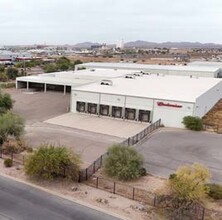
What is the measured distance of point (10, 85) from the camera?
7281 cm

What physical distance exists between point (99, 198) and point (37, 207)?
159 inches

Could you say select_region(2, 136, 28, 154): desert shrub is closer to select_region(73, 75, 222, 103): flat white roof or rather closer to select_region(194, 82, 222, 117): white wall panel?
select_region(73, 75, 222, 103): flat white roof

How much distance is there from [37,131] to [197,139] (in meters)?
17.8

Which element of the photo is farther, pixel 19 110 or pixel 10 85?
pixel 10 85

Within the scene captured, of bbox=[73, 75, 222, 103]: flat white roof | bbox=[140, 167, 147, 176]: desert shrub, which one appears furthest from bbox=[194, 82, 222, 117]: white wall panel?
bbox=[140, 167, 147, 176]: desert shrub

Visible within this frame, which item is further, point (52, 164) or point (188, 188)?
point (52, 164)

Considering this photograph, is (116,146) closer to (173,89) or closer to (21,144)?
(21,144)

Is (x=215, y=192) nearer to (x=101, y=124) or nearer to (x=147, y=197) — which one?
(x=147, y=197)

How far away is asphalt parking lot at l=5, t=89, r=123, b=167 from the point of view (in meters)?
32.2

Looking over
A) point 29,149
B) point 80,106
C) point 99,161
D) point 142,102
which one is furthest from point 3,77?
point 99,161

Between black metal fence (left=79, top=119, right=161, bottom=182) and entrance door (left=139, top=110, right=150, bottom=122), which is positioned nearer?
black metal fence (left=79, top=119, right=161, bottom=182)

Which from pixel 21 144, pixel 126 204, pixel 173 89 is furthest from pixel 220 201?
pixel 173 89

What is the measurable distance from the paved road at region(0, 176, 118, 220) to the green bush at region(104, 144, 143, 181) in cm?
480

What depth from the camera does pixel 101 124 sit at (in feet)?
138
